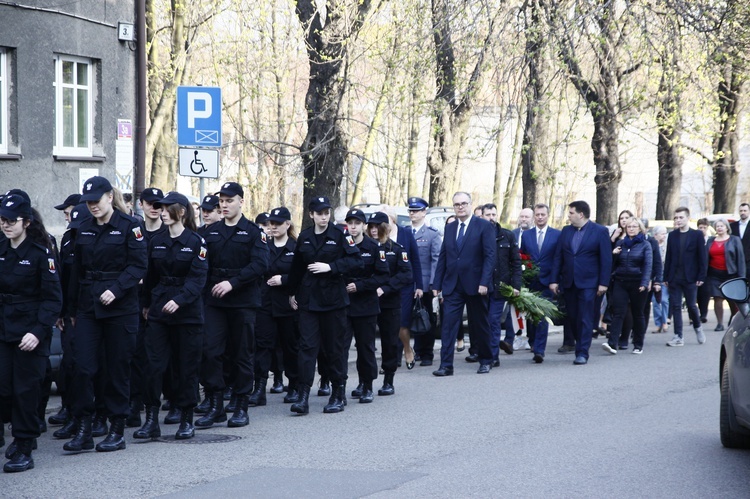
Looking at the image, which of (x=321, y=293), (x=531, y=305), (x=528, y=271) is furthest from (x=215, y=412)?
(x=528, y=271)

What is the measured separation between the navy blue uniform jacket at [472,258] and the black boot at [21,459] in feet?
20.0

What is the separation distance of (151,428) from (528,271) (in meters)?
7.07

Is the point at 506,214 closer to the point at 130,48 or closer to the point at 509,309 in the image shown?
the point at 130,48

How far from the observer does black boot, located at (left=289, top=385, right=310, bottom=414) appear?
9.77m

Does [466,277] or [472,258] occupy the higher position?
[472,258]

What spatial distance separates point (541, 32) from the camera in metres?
14.6

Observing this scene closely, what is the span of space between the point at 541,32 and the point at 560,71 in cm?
66

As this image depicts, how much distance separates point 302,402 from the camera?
9.80 metres

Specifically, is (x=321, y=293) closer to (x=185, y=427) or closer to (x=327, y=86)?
(x=185, y=427)

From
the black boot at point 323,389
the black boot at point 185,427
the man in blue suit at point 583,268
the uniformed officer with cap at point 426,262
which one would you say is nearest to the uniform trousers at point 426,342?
the uniformed officer with cap at point 426,262

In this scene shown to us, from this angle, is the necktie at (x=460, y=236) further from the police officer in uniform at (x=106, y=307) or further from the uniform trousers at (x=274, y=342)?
the police officer in uniform at (x=106, y=307)

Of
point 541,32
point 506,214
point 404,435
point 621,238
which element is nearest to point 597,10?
point 541,32

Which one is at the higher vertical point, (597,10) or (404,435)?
(597,10)

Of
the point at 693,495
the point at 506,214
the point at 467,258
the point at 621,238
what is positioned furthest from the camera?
the point at 506,214
